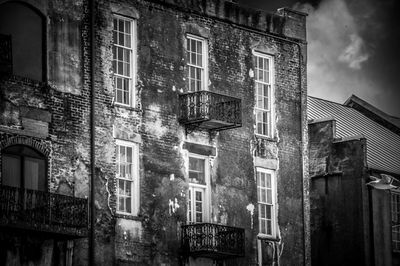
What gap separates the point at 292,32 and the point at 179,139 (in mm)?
7580

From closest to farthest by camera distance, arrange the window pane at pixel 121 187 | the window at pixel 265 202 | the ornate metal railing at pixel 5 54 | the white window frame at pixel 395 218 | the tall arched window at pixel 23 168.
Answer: the tall arched window at pixel 23 168
the ornate metal railing at pixel 5 54
the window pane at pixel 121 187
the window at pixel 265 202
the white window frame at pixel 395 218

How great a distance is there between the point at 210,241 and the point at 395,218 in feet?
42.2

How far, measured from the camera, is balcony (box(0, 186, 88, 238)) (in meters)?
35.6

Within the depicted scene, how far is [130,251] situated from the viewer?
131ft

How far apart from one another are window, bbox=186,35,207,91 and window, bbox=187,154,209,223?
8.06ft

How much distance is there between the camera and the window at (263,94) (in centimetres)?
4550

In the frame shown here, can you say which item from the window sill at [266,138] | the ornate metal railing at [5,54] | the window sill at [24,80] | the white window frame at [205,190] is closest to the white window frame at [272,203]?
the window sill at [266,138]

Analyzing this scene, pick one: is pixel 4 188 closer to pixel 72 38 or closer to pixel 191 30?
pixel 72 38

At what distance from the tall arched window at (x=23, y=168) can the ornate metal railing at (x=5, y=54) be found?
2.21 m

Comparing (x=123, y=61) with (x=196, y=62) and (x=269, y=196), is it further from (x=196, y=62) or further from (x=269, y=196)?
(x=269, y=196)

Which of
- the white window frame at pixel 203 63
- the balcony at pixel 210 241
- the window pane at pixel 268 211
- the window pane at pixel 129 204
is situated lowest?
the balcony at pixel 210 241

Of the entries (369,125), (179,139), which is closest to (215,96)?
(179,139)

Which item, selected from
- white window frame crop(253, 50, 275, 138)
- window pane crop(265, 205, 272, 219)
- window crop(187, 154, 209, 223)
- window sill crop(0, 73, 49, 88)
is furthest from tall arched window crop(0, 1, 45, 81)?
window pane crop(265, 205, 272, 219)

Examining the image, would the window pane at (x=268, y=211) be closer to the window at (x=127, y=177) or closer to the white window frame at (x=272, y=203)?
the white window frame at (x=272, y=203)
